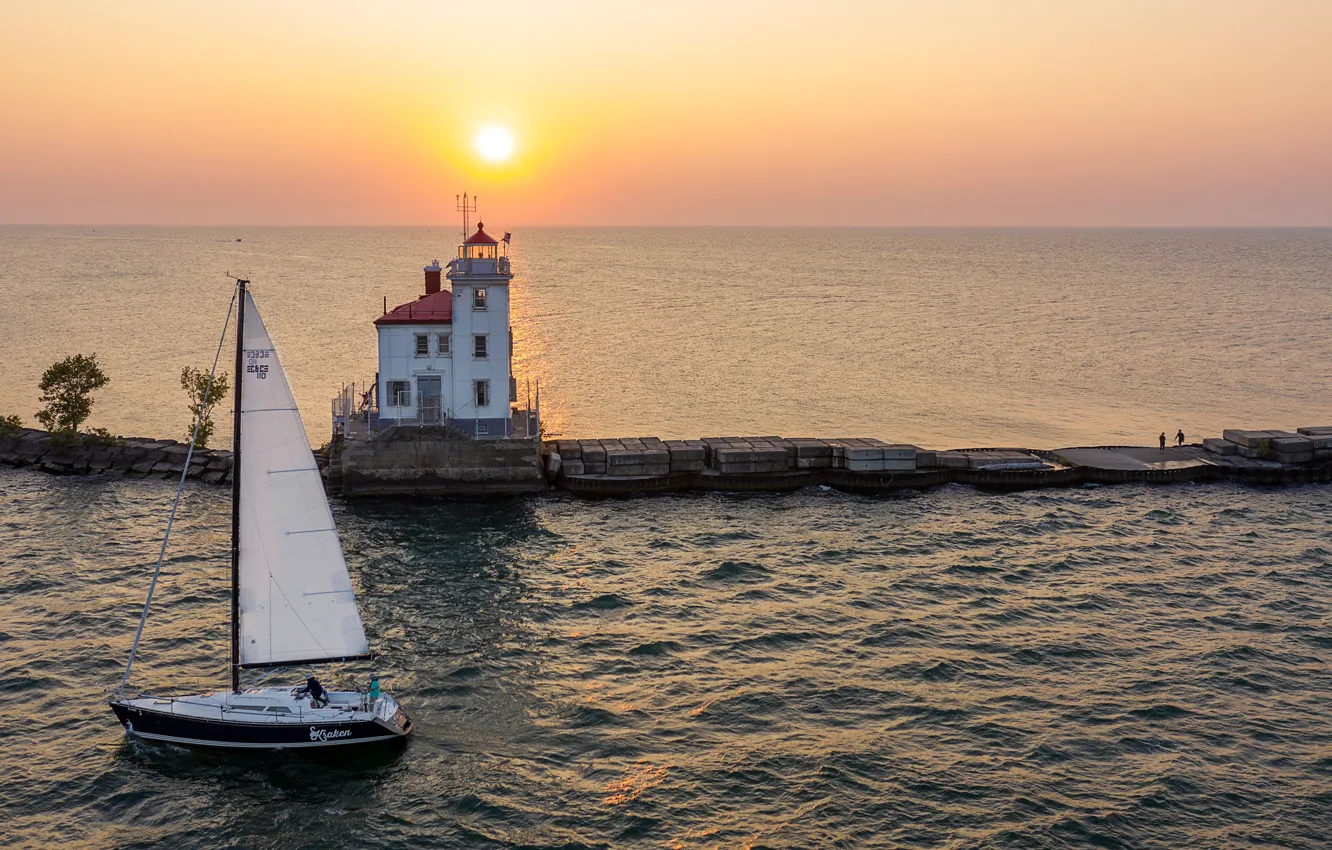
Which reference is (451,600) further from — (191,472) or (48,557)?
(191,472)

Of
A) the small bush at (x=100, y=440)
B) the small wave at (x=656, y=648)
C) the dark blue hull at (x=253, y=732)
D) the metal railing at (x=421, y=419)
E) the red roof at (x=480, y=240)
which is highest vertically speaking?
the red roof at (x=480, y=240)

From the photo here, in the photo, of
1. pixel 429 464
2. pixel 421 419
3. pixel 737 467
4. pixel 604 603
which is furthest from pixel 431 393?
pixel 604 603

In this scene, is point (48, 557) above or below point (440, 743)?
above

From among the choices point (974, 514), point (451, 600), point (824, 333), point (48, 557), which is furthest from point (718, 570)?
point (824, 333)

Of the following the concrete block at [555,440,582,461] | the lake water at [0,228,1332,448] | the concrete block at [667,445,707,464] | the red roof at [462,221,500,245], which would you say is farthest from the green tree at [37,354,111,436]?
the concrete block at [667,445,707,464]

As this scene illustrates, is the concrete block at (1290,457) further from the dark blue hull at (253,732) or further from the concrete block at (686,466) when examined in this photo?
the dark blue hull at (253,732)

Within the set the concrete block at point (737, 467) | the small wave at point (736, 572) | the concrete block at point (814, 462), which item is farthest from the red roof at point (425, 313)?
the concrete block at point (814, 462)
